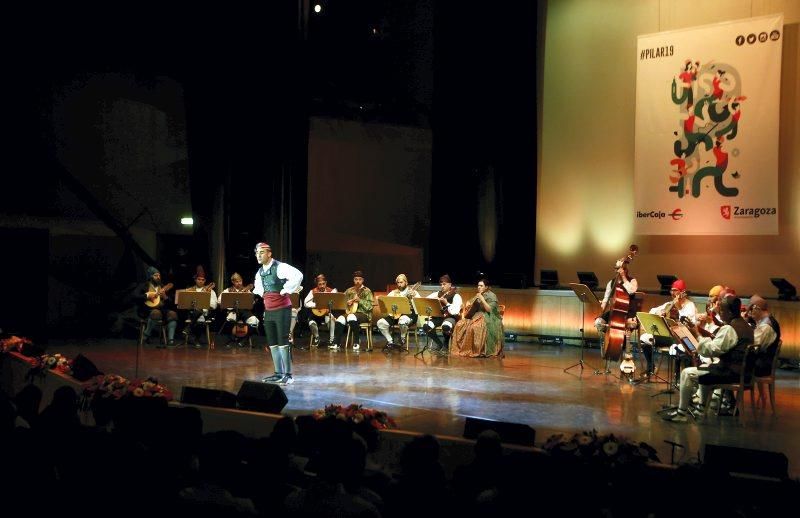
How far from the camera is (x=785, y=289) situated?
10992 millimetres

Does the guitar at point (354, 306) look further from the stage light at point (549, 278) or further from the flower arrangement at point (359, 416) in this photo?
the flower arrangement at point (359, 416)

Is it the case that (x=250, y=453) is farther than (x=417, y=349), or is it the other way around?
(x=417, y=349)

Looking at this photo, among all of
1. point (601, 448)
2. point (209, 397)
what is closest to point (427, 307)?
point (209, 397)

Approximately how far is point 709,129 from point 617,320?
4.57m

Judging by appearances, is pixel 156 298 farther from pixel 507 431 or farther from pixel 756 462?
pixel 756 462

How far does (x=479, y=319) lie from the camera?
11.9m

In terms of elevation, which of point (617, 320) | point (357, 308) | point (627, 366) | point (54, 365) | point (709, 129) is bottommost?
point (627, 366)

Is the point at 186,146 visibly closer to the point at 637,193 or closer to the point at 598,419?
the point at 637,193

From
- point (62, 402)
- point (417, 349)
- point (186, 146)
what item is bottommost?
point (417, 349)

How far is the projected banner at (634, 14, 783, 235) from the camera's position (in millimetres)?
11906

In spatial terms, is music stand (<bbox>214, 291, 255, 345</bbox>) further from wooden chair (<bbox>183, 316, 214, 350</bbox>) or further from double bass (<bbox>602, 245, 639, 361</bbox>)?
double bass (<bbox>602, 245, 639, 361</bbox>)

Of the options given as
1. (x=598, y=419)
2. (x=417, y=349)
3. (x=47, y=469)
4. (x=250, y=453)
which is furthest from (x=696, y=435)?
(x=417, y=349)

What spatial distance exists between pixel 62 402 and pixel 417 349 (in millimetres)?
9090

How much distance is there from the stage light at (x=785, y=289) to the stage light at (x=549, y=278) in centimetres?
350
